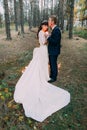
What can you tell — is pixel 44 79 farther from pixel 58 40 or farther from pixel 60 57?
pixel 60 57

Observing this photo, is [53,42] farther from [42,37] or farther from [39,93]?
[39,93]

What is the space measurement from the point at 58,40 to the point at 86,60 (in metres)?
5.55

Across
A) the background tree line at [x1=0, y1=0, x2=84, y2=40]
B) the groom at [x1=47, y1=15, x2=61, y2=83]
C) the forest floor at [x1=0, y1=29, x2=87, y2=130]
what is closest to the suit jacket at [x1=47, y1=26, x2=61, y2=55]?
the groom at [x1=47, y1=15, x2=61, y2=83]

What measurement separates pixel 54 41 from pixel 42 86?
1.72 m

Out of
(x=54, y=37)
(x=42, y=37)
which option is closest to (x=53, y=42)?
(x=54, y=37)

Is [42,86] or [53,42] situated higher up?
[53,42]

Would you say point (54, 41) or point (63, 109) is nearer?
point (63, 109)

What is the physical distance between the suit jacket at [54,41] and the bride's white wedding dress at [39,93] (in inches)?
8.8

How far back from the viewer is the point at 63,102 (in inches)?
314

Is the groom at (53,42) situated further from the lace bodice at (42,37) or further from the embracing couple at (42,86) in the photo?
the lace bodice at (42,37)

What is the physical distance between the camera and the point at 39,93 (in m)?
7.84

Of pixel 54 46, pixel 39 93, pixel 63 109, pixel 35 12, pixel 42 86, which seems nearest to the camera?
pixel 63 109

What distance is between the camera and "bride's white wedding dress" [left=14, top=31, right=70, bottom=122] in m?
7.26

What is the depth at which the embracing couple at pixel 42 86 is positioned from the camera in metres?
7.34
